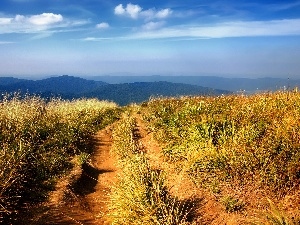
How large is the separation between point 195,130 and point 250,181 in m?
3.28

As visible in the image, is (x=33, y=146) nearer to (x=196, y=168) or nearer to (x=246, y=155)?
(x=196, y=168)

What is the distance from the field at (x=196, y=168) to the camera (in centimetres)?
759

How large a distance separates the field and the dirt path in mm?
403

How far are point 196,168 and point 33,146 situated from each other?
672cm

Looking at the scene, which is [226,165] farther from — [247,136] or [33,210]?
[33,210]

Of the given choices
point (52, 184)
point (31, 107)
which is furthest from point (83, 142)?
point (52, 184)

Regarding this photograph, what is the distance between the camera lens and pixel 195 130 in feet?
37.6

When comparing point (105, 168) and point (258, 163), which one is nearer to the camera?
point (258, 163)

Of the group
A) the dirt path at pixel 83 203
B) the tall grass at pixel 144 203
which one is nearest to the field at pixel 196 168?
the tall grass at pixel 144 203

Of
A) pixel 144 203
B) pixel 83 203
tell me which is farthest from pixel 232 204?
pixel 83 203

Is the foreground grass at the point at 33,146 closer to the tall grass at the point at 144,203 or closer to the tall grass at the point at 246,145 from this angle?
the tall grass at the point at 144,203

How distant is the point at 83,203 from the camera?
1002 centimetres

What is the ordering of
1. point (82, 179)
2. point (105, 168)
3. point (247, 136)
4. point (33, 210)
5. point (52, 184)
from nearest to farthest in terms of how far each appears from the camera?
point (33, 210), point (247, 136), point (52, 184), point (82, 179), point (105, 168)

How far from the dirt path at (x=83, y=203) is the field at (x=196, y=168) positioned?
1.32 feet
